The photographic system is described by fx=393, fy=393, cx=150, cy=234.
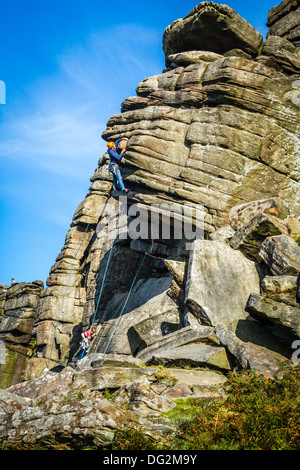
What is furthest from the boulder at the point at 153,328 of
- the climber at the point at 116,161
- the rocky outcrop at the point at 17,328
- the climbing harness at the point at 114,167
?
the rocky outcrop at the point at 17,328

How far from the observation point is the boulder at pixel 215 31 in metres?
24.0

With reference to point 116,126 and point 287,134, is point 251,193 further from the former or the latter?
point 116,126

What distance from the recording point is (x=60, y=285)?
40.6 metres

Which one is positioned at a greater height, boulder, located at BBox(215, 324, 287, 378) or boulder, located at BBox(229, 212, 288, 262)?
boulder, located at BBox(229, 212, 288, 262)

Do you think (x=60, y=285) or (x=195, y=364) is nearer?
(x=195, y=364)

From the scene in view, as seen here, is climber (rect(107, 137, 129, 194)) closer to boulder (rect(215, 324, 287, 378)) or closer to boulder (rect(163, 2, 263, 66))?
boulder (rect(163, 2, 263, 66))

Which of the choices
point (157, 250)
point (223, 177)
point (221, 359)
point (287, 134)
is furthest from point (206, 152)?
point (221, 359)

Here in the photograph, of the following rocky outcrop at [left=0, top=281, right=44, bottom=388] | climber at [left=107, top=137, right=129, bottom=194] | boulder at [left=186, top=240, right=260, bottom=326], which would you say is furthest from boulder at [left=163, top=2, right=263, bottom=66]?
rocky outcrop at [left=0, top=281, right=44, bottom=388]

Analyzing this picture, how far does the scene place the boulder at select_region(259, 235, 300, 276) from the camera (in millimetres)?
14420

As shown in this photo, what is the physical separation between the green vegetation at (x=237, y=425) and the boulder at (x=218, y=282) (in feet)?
22.6

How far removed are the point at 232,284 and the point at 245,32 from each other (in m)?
16.9

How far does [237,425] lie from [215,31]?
24.3 meters

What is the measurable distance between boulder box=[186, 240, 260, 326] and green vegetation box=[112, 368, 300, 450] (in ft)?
22.6
